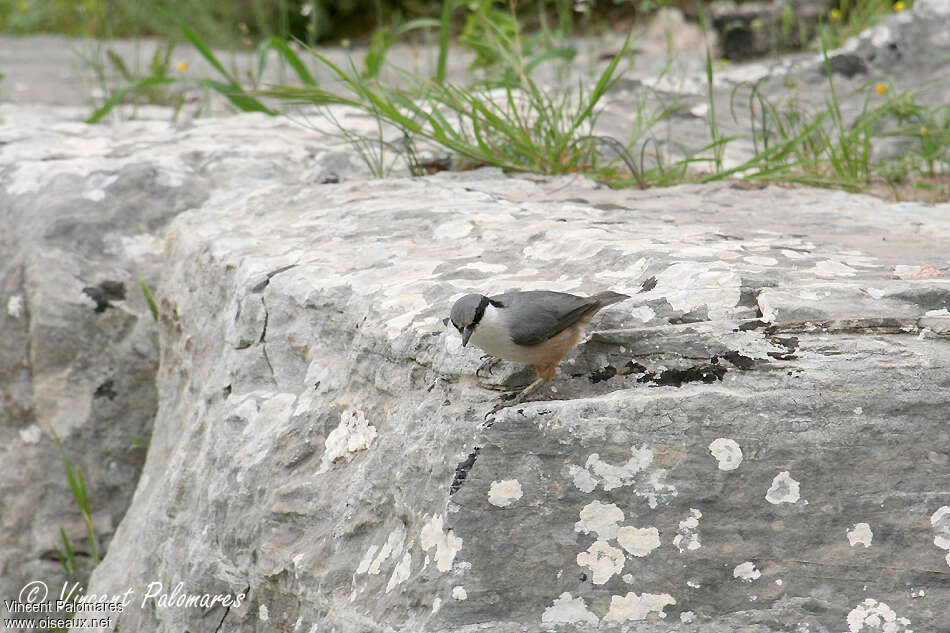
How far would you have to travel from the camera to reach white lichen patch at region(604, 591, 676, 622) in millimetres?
1767

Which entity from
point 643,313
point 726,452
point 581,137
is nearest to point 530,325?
point 643,313

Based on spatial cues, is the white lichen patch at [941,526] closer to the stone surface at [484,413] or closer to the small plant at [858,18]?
the stone surface at [484,413]

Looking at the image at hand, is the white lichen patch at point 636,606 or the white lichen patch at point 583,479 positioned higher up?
the white lichen patch at point 583,479

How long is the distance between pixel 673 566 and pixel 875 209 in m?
1.89

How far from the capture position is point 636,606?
1774 mm

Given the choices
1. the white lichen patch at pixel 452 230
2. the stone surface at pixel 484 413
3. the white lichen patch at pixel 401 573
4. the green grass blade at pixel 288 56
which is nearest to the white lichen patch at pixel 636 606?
the stone surface at pixel 484 413

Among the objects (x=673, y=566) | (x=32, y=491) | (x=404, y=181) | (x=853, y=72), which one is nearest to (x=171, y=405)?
(x=32, y=491)

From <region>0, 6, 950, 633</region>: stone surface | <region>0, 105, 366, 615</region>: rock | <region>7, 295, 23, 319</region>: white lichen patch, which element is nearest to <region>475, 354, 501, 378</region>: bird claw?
<region>0, 6, 950, 633</region>: stone surface

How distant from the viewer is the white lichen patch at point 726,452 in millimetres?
1826

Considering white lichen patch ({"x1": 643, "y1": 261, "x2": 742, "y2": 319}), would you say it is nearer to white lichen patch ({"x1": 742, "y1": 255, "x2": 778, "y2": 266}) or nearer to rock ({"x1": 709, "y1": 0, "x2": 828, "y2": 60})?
white lichen patch ({"x1": 742, "y1": 255, "x2": 778, "y2": 266})

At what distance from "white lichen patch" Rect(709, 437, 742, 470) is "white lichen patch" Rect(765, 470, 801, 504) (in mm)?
80

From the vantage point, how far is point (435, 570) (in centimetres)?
182

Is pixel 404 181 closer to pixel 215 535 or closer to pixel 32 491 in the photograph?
pixel 215 535

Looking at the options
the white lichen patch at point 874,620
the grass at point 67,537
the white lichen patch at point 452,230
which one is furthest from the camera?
the grass at point 67,537
